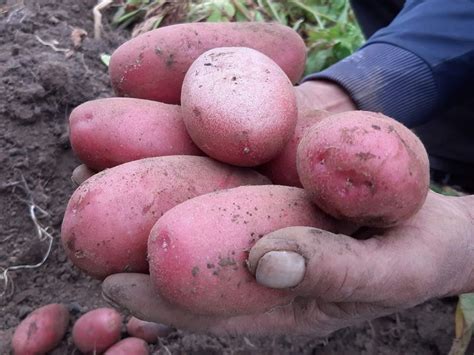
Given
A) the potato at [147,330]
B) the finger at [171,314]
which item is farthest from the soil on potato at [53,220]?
the finger at [171,314]

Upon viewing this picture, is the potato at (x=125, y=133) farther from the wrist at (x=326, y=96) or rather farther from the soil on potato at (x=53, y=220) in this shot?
the soil on potato at (x=53, y=220)

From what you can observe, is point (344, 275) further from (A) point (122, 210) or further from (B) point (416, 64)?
(B) point (416, 64)

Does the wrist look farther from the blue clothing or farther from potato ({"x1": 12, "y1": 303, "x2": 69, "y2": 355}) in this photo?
potato ({"x1": 12, "y1": 303, "x2": 69, "y2": 355})

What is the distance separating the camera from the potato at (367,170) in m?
0.90

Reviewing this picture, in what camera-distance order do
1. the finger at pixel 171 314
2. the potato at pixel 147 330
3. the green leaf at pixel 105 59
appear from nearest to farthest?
the finger at pixel 171 314
the potato at pixel 147 330
the green leaf at pixel 105 59

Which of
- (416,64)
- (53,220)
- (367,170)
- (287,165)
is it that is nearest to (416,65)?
(416,64)

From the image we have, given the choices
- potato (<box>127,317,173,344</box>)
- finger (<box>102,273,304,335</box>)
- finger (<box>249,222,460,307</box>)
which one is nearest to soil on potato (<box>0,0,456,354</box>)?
potato (<box>127,317,173,344</box>)

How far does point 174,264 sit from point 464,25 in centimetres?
123

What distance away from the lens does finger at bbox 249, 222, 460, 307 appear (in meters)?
0.85

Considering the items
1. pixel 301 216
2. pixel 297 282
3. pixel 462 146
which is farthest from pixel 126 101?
pixel 462 146

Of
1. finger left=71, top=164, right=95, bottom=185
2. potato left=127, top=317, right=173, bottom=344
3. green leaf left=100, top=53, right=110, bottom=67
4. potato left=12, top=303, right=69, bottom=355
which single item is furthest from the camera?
green leaf left=100, top=53, right=110, bottom=67

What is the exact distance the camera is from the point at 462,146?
211cm

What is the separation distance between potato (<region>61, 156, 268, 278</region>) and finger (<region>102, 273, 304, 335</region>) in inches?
1.6

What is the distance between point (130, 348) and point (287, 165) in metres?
0.69
